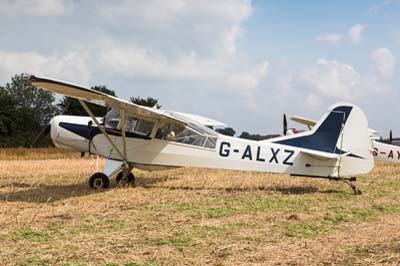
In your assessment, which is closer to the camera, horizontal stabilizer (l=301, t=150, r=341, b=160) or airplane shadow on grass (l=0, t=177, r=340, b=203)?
airplane shadow on grass (l=0, t=177, r=340, b=203)

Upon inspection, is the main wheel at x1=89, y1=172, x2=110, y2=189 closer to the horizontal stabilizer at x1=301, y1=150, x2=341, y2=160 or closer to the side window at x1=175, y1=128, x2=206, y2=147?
the side window at x1=175, y1=128, x2=206, y2=147

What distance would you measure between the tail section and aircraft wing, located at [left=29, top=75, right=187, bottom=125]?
117 inches

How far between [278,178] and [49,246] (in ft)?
29.0

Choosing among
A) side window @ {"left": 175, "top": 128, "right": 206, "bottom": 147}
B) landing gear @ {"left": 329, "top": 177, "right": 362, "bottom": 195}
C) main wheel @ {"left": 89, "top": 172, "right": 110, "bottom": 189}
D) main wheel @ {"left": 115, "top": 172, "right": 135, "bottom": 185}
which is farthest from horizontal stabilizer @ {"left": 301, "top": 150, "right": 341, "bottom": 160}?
main wheel @ {"left": 89, "top": 172, "right": 110, "bottom": 189}

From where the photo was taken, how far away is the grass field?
4.50 metres

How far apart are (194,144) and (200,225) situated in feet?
16.4

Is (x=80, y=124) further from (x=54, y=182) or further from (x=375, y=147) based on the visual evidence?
(x=375, y=147)

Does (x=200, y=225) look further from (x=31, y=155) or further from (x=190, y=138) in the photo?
(x=31, y=155)

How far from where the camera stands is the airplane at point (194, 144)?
1020 cm

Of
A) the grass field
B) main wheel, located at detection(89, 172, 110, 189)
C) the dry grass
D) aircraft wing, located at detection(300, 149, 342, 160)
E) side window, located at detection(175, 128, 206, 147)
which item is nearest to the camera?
the grass field

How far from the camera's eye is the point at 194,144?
11000mm

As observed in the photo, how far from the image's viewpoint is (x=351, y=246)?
4914 mm

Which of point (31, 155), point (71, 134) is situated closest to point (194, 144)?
point (71, 134)

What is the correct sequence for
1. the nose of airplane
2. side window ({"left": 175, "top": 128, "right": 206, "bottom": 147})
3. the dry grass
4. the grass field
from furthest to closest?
the dry grass < the nose of airplane < side window ({"left": 175, "top": 128, "right": 206, "bottom": 147}) < the grass field
